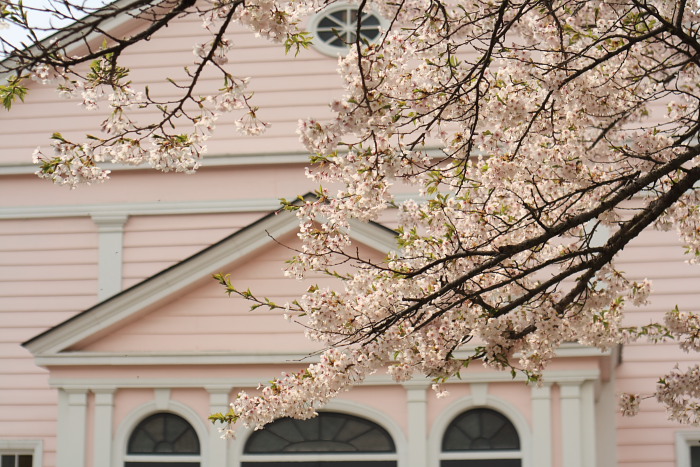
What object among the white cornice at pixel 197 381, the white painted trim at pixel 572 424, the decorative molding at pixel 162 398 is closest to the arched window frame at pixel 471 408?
the white cornice at pixel 197 381

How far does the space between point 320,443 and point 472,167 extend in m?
4.88

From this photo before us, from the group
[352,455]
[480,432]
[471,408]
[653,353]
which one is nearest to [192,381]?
[352,455]

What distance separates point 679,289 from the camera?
629 inches

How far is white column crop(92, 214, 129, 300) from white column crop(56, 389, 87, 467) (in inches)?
135

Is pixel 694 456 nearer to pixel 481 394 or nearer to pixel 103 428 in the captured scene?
pixel 481 394

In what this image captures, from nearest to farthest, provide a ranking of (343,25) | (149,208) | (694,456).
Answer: (694,456) → (149,208) → (343,25)

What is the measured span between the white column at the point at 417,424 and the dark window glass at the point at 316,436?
512 millimetres

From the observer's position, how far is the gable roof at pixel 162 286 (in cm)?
1359

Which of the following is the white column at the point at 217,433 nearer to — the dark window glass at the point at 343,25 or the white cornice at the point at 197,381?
the white cornice at the point at 197,381

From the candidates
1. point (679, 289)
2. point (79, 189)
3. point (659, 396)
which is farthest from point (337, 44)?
point (659, 396)

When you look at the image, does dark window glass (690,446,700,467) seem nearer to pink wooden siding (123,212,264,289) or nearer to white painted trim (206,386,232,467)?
white painted trim (206,386,232,467)

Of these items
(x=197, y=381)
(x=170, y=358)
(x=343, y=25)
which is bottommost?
(x=197, y=381)

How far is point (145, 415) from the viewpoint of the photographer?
13625 mm

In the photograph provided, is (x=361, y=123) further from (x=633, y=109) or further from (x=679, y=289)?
(x=679, y=289)
